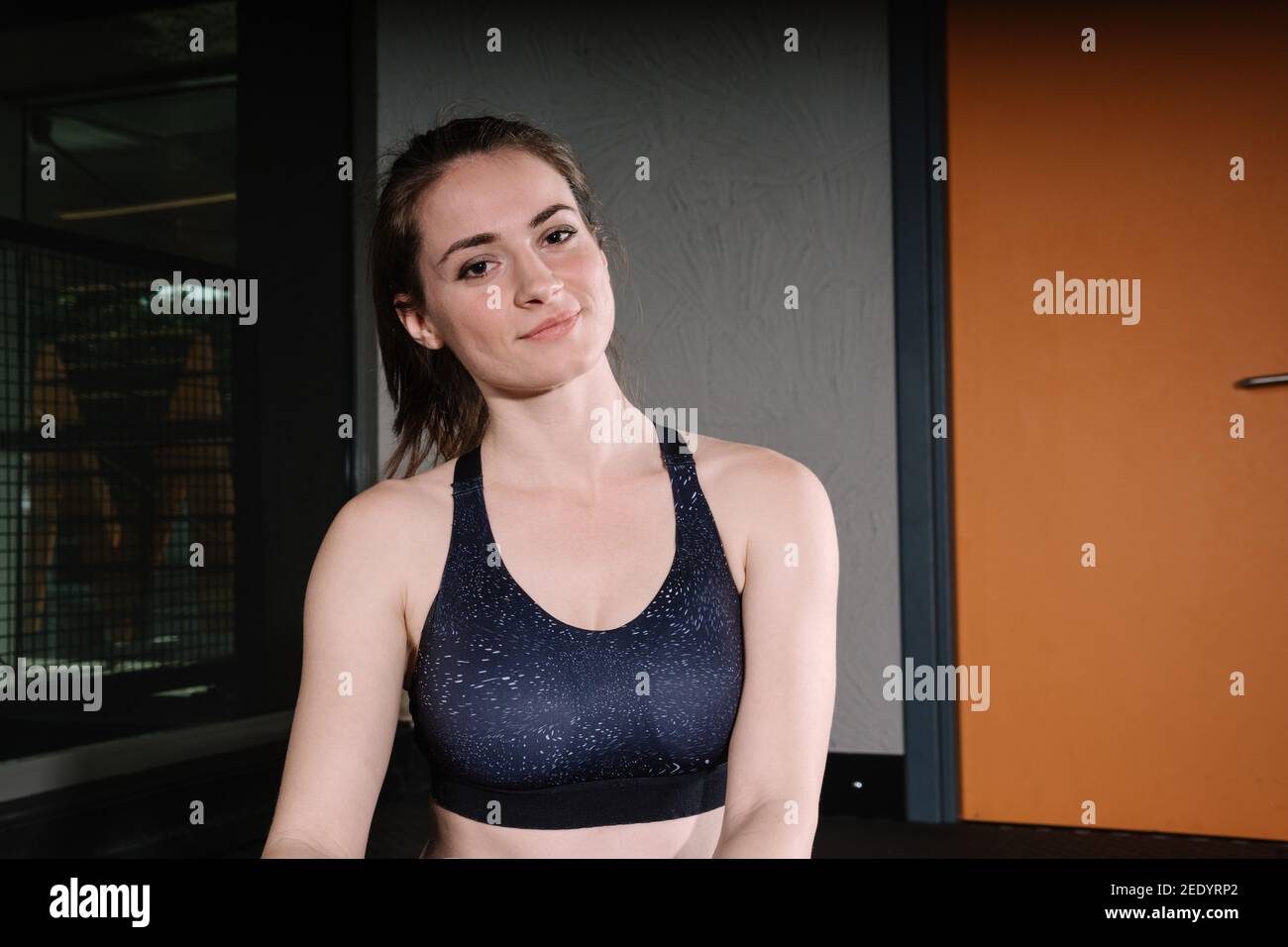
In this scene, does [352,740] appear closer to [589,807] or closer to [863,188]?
[589,807]

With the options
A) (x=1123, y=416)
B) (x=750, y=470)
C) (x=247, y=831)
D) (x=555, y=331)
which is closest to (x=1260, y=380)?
(x=1123, y=416)

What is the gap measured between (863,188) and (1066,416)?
704 mm

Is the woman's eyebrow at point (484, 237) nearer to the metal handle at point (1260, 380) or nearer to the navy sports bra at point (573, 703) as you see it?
the navy sports bra at point (573, 703)

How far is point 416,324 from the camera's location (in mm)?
1083

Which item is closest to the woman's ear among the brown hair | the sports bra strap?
the brown hair

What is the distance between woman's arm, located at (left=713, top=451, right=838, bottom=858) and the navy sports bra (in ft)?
0.08

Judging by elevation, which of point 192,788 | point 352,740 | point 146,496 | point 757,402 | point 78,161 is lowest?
point 192,788

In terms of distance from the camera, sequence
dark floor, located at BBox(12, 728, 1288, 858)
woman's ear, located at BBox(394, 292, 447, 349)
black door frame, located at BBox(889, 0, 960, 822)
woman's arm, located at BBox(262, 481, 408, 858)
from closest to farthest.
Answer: woman's arm, located at BBox(262, 481, 408, 858), woman's ear, located at BBox(394, 292, 447, 349), dark floor, located at BBox(12, 728, 1288, 858), black door frame, located at BBox(889, 0, 960, 822)

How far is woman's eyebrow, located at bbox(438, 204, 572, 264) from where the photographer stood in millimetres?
960

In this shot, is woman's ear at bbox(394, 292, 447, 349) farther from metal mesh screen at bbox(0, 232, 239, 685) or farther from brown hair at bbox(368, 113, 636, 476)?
metal mesh screen at bbox(0, 232, 239, 685)

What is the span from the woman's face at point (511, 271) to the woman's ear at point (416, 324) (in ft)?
0.18
